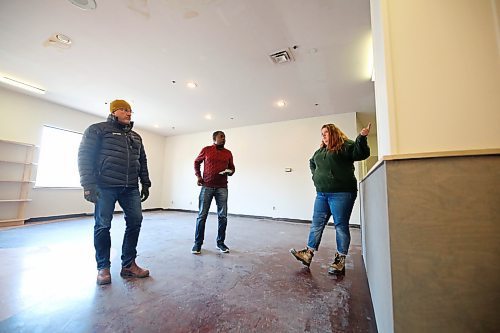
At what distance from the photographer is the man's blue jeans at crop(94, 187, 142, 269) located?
1504mm

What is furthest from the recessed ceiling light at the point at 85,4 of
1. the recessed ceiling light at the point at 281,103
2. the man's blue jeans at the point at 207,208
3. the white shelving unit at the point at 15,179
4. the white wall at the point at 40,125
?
the white shelving unit at the point at 15,179

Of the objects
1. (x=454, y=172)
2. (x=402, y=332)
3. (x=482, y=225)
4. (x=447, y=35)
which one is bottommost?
(x=402, y=332)

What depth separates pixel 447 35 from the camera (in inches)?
29.0

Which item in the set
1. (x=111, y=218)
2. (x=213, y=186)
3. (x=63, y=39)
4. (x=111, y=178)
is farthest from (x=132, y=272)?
(x=63, y=39)

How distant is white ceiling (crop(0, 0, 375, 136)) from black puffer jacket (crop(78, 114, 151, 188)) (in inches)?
53.3

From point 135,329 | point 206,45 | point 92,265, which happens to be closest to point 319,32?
point 206,45

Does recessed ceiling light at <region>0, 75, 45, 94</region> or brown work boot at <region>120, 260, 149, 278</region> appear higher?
recessed ceiling light at <region>0, 75, 45, 94</region>

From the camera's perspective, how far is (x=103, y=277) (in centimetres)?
148

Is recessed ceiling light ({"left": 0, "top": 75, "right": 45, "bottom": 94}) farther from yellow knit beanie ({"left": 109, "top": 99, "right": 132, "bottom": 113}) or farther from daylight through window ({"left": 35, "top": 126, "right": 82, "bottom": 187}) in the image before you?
yellow knit beanie ({"left": 109, "top": 99, "right": 132, "bottom": 113})

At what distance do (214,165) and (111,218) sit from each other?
3.58 ft

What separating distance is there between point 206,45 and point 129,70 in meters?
1.42

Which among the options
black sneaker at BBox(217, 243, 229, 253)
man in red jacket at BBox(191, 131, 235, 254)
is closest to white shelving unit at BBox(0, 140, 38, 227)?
man in red jacket at BBox(191, 131, 235, 254)

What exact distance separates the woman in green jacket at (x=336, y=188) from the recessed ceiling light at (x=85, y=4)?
250cm

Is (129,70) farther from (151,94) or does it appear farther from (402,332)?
(402,332)
